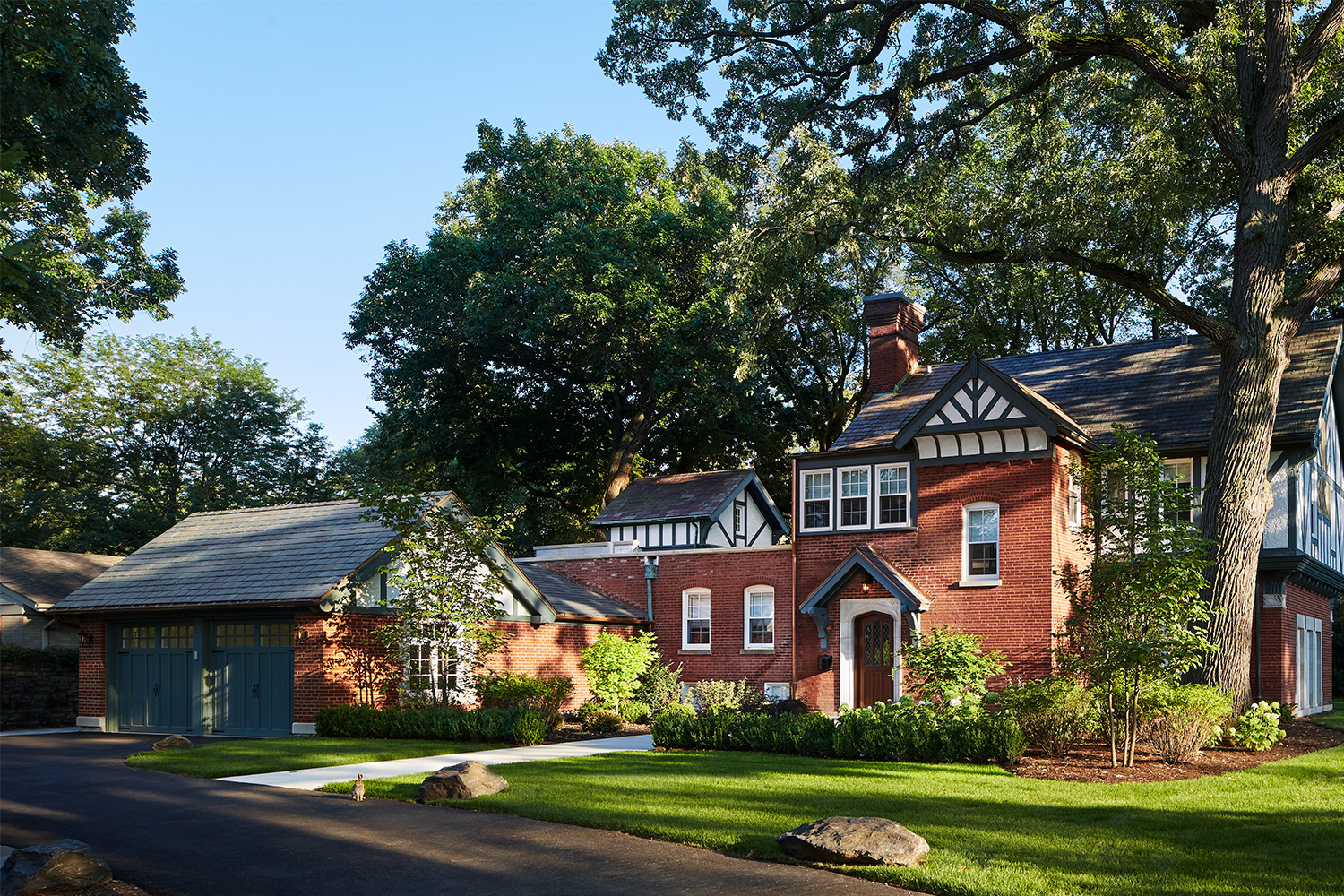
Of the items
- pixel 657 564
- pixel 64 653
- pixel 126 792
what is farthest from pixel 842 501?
pixel 64 653

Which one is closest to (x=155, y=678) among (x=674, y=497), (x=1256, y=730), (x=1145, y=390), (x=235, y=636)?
(x=235, y=636)

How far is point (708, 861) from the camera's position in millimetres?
9672

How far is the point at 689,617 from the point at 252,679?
37.4 ft

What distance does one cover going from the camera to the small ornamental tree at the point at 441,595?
20531 mm

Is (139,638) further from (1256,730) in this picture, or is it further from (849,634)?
(1256,730)

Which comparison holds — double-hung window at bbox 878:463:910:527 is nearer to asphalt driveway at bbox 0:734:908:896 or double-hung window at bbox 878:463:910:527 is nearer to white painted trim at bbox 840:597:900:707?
white painted trim at bbox 840:597:900:707

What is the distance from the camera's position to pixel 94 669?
25.0 m

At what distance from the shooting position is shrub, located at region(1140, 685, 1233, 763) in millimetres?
16047

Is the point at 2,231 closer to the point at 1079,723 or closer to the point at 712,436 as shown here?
the point at 1079,723

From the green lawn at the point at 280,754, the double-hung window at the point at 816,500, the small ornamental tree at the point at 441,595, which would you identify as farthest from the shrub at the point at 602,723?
the double-hung window at the point at 816,500

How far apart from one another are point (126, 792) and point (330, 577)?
25.4ft

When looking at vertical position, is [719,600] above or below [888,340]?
below

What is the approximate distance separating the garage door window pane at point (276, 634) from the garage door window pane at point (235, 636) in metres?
0.33

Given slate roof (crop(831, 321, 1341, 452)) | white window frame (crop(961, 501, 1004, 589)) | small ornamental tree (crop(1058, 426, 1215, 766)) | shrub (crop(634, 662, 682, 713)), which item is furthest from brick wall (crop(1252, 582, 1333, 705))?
shrub (crop(634, 662, 682, 713))
